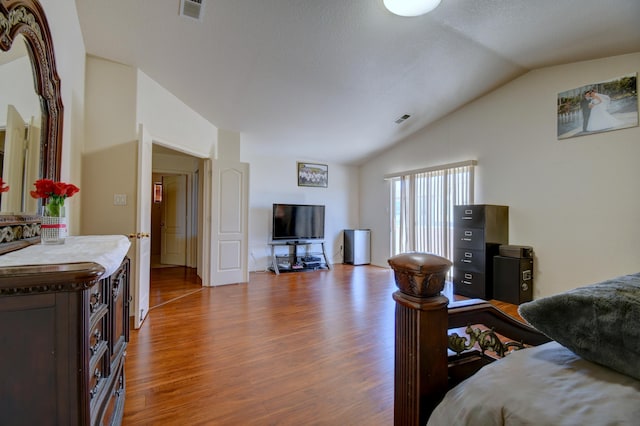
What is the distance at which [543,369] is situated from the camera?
0.56m

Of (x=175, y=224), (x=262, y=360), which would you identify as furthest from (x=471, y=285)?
(x=175, y=224)

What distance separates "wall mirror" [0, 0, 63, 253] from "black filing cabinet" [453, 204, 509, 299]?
4368mm

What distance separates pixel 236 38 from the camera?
2738mm

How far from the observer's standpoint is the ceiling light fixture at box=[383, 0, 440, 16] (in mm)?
2311

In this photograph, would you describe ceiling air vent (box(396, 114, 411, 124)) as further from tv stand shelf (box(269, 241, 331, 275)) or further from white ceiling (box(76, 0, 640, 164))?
tv stand shelf (box(269, 241, 331, 275))

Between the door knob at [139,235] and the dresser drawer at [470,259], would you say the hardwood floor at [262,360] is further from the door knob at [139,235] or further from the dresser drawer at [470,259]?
the dresser drawer at [470,259]

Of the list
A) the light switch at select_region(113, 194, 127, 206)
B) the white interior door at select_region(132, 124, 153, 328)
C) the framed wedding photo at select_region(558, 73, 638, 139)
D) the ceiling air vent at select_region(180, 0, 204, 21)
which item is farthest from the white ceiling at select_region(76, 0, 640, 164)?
the light switch at select_region(113, 194, 127, 206)

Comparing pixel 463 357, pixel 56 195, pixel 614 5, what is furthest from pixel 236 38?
pixel 614 5

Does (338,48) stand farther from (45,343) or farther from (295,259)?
(295,259)

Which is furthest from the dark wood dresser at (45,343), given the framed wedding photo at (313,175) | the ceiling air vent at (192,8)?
the framed wedding photo at (313,175)

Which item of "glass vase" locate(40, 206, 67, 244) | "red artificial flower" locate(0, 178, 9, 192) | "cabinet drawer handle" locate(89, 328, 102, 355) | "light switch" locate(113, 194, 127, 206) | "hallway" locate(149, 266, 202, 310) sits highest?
"light switch" locate(113, 194, 127, 206)

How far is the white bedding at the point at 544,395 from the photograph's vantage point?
440 mm

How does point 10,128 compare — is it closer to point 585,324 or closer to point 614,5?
point 585,324

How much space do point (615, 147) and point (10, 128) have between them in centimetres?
504
